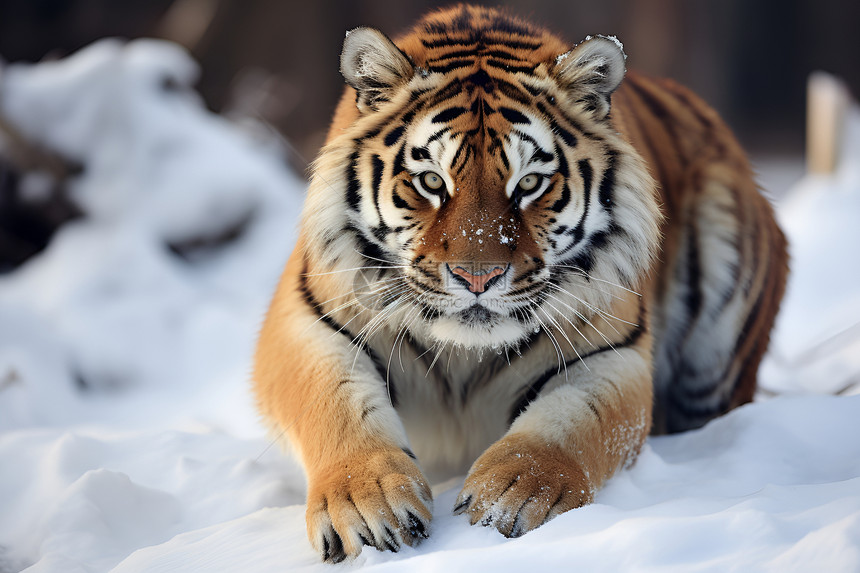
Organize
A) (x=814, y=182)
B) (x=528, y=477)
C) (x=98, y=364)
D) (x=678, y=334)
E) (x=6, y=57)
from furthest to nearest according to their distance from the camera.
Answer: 1. (x=6, y=57)
2. (x=814, y=182)
3. (x=98, y=364)
4. (x=678, y=334)
5. (x=528, y=477)

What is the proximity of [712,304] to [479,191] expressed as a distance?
86 cm

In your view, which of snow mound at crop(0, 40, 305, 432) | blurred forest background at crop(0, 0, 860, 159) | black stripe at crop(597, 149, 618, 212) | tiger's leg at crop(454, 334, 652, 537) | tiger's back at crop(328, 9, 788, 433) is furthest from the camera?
blurred forest background at crop(0, 0, 860, 159)

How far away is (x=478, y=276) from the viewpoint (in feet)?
3.64

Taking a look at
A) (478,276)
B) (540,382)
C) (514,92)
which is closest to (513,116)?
(514,92)

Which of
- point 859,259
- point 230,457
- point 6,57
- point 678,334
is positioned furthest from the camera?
point 6,57

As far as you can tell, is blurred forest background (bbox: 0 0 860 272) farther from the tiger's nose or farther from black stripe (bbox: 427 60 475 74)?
the tiger's nose

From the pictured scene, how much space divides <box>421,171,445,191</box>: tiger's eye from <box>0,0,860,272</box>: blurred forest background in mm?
3455

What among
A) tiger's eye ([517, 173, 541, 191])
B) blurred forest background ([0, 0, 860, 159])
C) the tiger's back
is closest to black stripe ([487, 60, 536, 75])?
tiger's eye ([517, 173, 541, 191])

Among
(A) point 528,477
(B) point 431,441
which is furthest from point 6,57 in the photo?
(A) point 528,477

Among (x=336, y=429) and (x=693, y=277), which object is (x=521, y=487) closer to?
(x=336, y=429)

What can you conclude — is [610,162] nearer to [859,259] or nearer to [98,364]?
[98,364]

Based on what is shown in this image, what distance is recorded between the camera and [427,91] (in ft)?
4.18

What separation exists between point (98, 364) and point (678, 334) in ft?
5.54

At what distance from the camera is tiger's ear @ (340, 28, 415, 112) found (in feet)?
4.07
